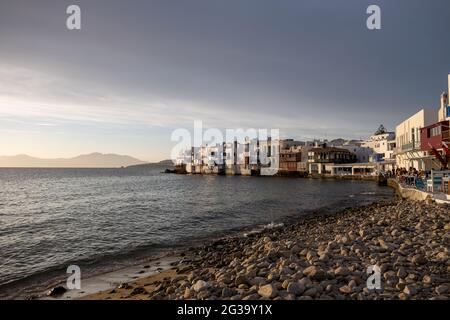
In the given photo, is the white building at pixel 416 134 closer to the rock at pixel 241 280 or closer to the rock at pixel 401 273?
the rock at pixel 401 273

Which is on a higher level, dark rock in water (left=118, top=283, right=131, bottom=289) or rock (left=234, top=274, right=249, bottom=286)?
rock (left=234, top=274, right=249, bottom=286)

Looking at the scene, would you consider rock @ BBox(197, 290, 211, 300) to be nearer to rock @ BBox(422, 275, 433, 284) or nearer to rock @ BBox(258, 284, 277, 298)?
rock @ BBox(258, 284, 277, 298)

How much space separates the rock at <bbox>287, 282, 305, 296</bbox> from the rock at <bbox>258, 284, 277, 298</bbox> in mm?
280

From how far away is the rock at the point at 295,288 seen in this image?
5.61 meters

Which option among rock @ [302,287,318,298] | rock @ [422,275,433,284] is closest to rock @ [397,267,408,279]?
rock @ [422,275,433,284]

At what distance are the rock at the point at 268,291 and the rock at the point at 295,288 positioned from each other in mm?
280

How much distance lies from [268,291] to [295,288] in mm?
511

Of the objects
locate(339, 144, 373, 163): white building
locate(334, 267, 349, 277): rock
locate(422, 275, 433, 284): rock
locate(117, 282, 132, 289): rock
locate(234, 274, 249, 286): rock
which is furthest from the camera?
locate(339, 144, 373, 163): white building

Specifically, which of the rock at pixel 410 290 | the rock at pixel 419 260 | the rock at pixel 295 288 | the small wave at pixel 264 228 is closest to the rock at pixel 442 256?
the rock at pixel 419 260

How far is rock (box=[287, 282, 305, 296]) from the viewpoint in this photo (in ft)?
18.4

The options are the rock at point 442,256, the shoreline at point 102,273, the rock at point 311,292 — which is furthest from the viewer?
the shoreline at point 102,273

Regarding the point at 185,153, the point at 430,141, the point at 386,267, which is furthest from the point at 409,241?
the point at 185,153
